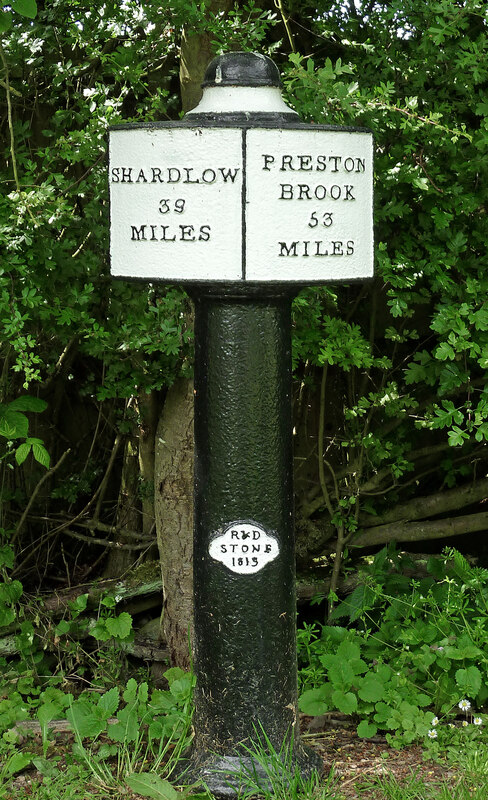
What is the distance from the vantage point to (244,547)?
2791 mm

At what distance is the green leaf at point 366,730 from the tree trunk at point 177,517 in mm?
1100

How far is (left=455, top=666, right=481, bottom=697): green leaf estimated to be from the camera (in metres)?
3.35

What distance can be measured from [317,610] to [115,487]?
4.00 ft

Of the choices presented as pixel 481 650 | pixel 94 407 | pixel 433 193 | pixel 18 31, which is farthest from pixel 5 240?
pixel 481 650

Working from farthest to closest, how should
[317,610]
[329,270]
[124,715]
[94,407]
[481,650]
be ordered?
[94,407], [317,610], [481,650], [124,715], [329,270]

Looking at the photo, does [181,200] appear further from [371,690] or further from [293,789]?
[371,690]

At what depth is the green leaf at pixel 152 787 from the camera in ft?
8.98

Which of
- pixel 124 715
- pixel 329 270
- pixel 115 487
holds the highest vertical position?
pixel 329 270

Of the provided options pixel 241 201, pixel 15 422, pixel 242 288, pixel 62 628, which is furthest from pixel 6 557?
pixel 241 201

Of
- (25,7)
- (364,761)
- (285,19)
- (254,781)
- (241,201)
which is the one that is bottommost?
(364,761)

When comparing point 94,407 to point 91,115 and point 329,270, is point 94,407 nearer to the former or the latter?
point 91,115

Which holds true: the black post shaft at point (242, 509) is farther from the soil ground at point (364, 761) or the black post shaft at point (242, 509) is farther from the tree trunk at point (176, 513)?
the tree trunk at point (176, 513)

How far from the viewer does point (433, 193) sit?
356cm

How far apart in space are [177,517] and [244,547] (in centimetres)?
144
